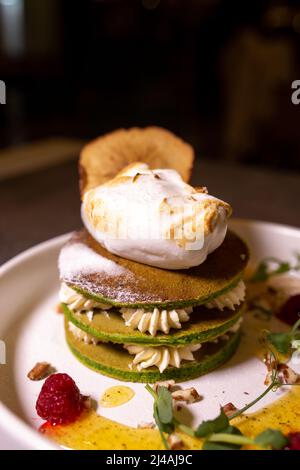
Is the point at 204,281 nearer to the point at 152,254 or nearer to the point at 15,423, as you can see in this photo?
the point at 152,254

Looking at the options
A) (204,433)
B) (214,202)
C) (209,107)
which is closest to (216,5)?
(209,107)

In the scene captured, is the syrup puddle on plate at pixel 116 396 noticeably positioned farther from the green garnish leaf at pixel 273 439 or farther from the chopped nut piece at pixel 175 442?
the green garnish leaf at pixel 273 439

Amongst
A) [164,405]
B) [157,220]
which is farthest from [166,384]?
[157,220]

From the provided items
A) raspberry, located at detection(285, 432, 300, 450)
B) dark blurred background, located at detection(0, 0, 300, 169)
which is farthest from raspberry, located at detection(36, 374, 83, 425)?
dark blurred background, located at detection(0, 0, 300, 169)

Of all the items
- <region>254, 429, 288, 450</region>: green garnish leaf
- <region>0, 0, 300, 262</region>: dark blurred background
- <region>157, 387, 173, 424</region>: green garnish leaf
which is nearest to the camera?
<region>254, 429, 288, 450</region>: green garnish leaf

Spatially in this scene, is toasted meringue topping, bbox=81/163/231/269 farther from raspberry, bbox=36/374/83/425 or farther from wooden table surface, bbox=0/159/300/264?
wooden table surface, bbox=0/159/300/264

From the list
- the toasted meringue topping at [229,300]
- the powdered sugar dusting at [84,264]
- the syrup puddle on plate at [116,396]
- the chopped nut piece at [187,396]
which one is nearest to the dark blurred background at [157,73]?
the powdered sugar dusting at [84,264]
